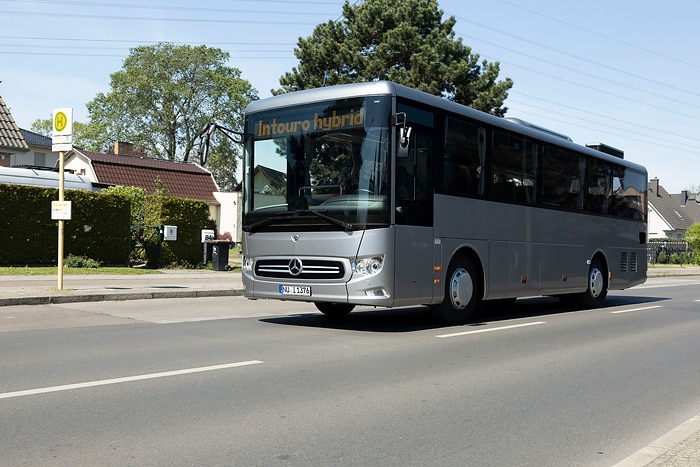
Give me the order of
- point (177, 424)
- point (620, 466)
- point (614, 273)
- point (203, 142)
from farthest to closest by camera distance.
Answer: point (614, 273) → point (203, 142) → point (177, 424) → point (620, 466)

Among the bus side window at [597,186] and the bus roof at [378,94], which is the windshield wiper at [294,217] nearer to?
the bus roof at [378,94]

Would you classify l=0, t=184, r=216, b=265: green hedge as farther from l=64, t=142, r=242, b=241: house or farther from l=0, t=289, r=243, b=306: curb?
l=64, t=142, r=242, b=241: house

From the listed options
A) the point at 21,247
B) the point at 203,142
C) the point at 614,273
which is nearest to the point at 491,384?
the point at 203,142

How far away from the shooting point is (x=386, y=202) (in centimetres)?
1040

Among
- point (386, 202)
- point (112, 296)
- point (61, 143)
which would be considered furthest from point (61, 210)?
point (386, 202)

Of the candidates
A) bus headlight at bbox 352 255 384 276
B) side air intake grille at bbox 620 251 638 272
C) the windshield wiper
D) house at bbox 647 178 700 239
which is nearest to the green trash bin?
side air intake grille at bbox 620 251 638 272

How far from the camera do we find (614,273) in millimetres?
18031

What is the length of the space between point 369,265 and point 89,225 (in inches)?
644

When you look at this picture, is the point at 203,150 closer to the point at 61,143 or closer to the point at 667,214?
the point at 61,143

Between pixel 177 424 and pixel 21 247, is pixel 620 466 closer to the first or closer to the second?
pixel 177 424

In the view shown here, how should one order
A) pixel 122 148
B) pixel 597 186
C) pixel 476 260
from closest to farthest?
1. pixel 476 260
2. pixel 597 186
3. pixel 122 148

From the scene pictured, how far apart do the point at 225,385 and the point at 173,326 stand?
184 inches

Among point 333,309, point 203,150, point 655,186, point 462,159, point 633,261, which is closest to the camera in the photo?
point 203,150

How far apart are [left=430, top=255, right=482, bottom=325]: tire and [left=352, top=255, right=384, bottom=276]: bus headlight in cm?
179
